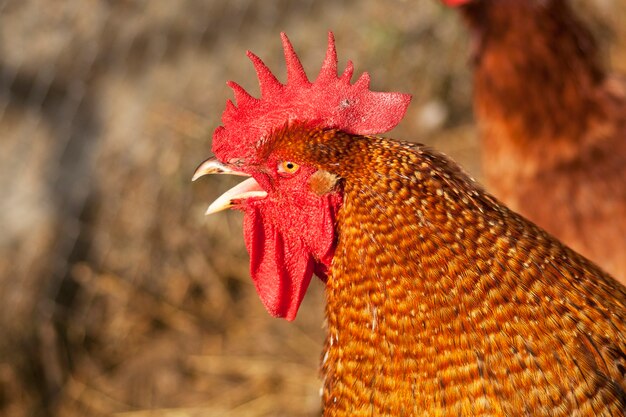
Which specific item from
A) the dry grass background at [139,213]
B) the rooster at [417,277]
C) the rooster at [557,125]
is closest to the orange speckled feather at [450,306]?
the rooster at [417,277]

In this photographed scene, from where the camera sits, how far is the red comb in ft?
6.59

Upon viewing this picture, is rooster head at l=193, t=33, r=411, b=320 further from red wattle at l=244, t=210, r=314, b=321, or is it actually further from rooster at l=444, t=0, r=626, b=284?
rooster at l=444, t=0, r=626, b=284

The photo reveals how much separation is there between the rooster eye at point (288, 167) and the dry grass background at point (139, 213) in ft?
8.51

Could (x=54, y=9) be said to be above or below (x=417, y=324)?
below

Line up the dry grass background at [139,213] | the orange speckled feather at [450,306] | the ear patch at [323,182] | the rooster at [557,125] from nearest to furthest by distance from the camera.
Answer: the orange speckled feather at [450,306]
the ear patch at [323,182]
the rooster at [557,125]
the dry grass background at [139,213]

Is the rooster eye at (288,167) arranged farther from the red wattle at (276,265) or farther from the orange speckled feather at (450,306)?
the red wattle at (276,265)

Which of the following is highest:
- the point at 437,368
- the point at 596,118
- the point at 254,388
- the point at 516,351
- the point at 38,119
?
the point at 596,118

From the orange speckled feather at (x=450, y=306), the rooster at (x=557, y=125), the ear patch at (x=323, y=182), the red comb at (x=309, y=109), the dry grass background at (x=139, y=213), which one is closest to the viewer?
the orange speckled feather at (x=450, y=306)

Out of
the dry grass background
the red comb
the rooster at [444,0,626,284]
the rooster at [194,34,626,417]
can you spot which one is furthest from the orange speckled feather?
the dry grass background

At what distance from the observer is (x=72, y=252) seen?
5.00 m

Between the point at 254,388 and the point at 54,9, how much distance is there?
11.0 feet

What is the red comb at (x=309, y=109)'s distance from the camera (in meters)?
2.01

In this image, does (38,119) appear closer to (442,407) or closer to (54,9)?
(54,9)

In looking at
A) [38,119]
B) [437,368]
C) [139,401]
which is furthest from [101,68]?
[437,368]
